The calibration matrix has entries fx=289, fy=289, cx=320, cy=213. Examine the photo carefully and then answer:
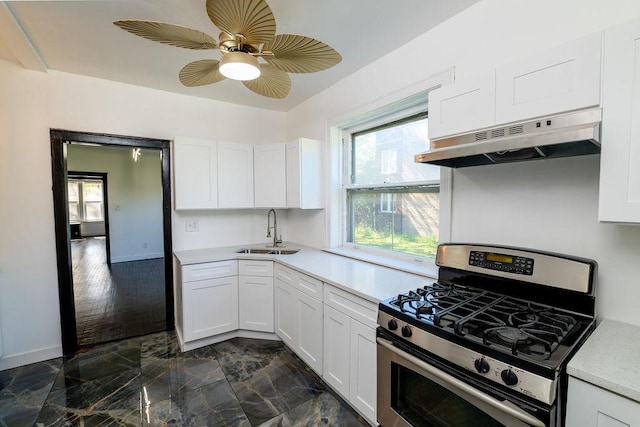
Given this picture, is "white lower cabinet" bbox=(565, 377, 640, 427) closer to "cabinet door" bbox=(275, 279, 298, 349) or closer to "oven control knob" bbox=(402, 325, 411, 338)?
"oven control knob" bbox=(402, 325, 411, 338)

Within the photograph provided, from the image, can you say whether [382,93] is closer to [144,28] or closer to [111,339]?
[144,28]

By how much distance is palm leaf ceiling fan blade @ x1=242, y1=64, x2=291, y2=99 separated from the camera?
5.78 ft

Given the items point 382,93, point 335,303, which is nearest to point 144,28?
point 382,93

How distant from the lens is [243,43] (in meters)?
1.42

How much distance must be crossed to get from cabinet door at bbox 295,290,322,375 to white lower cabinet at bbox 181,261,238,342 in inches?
31.1

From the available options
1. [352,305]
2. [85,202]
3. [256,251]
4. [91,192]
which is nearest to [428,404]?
[352,305]

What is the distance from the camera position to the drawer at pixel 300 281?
215cm

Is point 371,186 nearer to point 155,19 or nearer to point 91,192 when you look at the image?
point 155,19

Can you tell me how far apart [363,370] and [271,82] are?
6.25ft

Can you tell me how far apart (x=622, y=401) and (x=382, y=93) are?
7.01 feet

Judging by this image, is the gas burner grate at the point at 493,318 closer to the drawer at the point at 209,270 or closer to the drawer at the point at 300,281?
the drawer at the point at 300,281

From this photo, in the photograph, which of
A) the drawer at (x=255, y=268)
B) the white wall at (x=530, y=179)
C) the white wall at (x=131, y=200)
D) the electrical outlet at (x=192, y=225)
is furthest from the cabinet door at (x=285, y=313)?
the white wall at (x=131, y=200)

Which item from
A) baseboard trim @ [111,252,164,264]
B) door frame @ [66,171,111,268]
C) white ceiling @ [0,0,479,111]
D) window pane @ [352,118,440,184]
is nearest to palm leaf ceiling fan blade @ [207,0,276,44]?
white ceiling @ [0,0,479,111]

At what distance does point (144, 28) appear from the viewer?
1.26 meters
